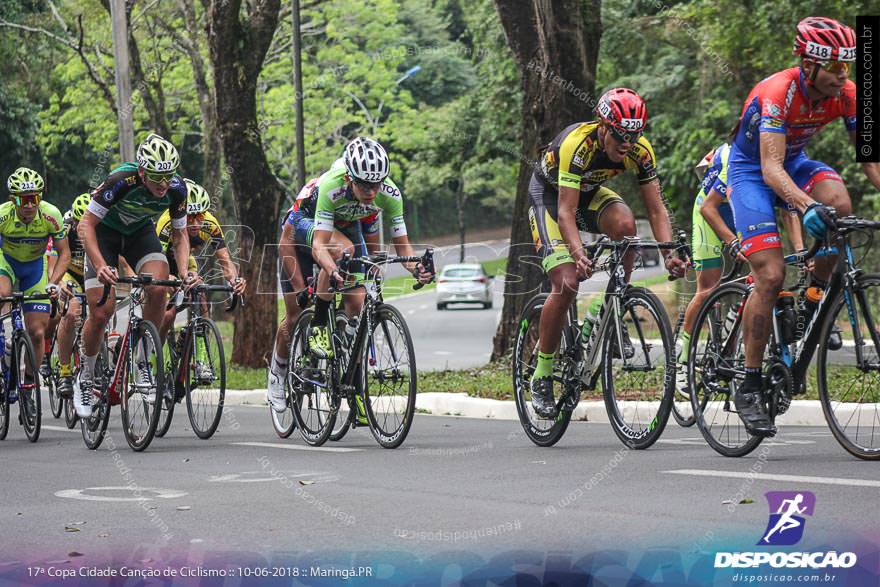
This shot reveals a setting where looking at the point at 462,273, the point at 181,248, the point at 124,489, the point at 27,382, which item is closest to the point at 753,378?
the point at 124,489

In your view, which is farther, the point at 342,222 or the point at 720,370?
the point at 342,222

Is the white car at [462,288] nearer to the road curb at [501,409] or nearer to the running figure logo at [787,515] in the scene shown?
the road curb at [501,409]

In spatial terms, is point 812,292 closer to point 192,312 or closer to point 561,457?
point 561,457

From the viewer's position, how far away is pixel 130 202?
414 inches

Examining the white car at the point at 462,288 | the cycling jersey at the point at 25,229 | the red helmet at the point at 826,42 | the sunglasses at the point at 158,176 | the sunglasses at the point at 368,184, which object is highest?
the red helmet at the point at 826,42

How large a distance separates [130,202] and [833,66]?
→ 5.27m

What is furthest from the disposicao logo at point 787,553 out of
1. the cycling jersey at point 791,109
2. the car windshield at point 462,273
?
the car windshield at point 462,273

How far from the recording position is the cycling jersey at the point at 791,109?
741 cm

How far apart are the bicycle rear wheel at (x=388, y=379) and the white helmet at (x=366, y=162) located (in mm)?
829

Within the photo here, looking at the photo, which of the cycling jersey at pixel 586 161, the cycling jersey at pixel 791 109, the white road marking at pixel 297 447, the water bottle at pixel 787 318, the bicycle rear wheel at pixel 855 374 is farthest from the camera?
the white road marking at pixel 297 447

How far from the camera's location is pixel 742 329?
7.79 metres

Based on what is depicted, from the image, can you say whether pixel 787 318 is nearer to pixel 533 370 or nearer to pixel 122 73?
pixel 533 370

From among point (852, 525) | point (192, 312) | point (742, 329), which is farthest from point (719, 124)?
point (852, 525)

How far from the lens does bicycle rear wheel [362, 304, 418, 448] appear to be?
30.9 ft
